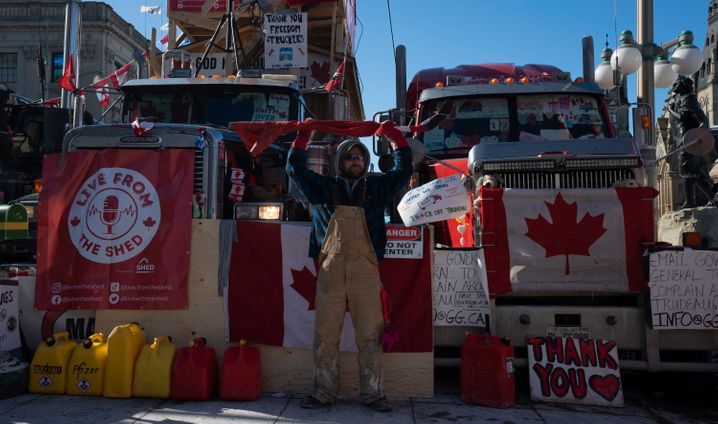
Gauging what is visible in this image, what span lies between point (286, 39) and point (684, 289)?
25.2ft

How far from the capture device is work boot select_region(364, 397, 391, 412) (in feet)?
15.6

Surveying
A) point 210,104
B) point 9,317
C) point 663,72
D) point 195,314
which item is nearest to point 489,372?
point 195,314

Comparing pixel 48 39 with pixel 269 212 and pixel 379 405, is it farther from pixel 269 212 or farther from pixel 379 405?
pixel 379 405

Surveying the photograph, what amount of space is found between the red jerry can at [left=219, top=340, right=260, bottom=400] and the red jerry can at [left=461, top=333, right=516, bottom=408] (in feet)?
5.45

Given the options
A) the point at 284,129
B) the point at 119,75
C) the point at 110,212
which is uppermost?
the point at 119,75

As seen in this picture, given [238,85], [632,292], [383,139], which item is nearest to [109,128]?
[238,85]

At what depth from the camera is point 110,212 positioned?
562cm

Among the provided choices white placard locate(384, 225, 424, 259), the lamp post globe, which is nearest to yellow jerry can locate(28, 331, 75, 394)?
white placard locate(384, 225, 424, 259)

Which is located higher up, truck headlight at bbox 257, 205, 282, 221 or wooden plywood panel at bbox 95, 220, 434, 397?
truck headlight at bbox 257, 205, 282, 221

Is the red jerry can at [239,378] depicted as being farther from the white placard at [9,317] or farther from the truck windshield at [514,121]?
the truck windshield at [514,121]

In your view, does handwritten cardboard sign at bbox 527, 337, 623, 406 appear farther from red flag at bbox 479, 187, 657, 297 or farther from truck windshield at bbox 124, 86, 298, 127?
truck windshield at bbox 124, 86, 298, 127

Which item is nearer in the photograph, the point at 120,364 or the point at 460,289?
the point at 120,364

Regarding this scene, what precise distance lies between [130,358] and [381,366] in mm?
1989

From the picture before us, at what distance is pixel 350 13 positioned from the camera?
15.2 m
